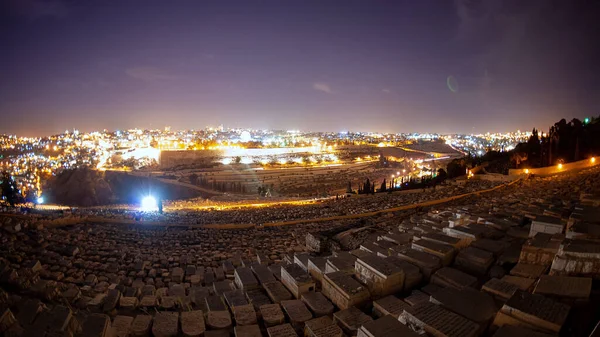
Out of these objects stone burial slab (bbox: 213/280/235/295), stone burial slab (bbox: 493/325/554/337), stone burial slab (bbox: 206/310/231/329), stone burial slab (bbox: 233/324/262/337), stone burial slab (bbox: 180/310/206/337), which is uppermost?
stone burial slab (bbox: 493/325/554/337)

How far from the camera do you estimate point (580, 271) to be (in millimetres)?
3133

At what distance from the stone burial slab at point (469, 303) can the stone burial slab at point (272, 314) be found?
5.45ft

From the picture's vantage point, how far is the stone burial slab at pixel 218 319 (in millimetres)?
3420

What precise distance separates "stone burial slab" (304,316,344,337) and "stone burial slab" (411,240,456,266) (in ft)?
6.58

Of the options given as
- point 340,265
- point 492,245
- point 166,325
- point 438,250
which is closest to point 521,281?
point 438,250

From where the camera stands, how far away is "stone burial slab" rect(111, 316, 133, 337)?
3318 millimetres

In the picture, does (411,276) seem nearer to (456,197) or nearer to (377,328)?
(377,328)

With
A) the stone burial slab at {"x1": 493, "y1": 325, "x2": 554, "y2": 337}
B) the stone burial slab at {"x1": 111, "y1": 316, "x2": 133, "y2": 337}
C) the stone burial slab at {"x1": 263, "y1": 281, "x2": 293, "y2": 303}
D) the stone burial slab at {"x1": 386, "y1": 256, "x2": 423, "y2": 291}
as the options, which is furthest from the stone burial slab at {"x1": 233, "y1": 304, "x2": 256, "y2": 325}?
the stone burial slab at {"x1": 493, "y1": 325, "x2": 554, "y2": 337}

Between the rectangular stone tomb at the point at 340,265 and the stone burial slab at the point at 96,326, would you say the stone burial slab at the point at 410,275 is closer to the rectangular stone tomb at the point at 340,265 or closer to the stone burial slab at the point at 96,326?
the rectangular stone tomb at the point at 340,265

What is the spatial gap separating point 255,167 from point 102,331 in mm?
49430

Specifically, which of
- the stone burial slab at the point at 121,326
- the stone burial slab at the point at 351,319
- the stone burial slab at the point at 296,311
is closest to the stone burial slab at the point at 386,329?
the stone burial slab at the point at 351,319

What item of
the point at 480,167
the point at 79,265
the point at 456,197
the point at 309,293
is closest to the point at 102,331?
the point at 309,293

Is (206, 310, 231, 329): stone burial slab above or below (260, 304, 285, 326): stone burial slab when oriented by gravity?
below

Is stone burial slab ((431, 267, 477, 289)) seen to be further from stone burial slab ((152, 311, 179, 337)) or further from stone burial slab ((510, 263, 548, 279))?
stone burial slab ((152, 311, 179, 337))
